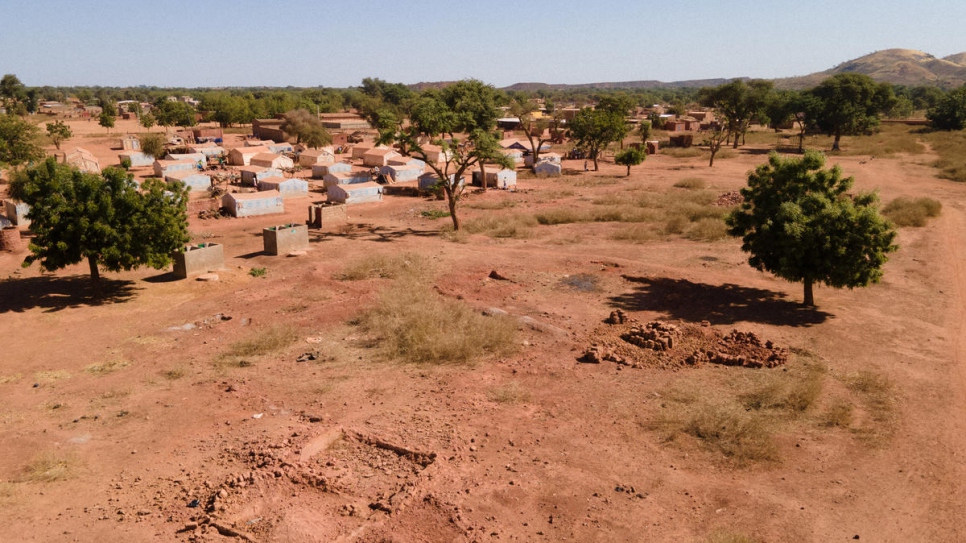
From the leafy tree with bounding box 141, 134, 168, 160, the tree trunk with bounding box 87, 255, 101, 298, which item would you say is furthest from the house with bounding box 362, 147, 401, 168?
the tree trunk with bounding box 87, 255, 101, 298

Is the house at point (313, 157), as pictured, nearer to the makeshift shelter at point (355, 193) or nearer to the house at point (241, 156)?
the house at point (241, 156)

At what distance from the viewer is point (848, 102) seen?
66.1m

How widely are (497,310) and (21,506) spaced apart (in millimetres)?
13669

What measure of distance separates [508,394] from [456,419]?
177 cm

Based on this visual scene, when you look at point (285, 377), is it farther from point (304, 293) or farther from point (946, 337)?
point (946, 337)

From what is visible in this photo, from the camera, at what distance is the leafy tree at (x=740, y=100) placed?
7431 centimetres

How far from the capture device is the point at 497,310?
2127 cm

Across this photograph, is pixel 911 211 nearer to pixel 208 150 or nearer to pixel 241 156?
pixel 241 156

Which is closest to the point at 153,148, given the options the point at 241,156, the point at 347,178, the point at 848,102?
the point at 241,156

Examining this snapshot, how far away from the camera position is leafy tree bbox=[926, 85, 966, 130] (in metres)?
77.8

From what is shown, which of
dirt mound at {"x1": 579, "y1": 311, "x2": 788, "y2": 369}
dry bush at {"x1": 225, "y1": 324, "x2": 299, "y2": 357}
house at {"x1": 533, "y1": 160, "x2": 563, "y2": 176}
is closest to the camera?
dirt mound at {"x1": 579, "y1": 311, "x2": 788, "y2": 369}

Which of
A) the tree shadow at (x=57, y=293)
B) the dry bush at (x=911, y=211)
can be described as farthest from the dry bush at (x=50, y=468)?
the dry bush at (x=911, y=211)

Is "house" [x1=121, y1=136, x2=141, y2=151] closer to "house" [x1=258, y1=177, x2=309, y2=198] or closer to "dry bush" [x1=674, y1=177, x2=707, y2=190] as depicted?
"house" [x1=258, y1=177, x2=309, y2=198]

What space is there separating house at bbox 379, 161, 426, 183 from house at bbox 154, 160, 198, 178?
15375mm
